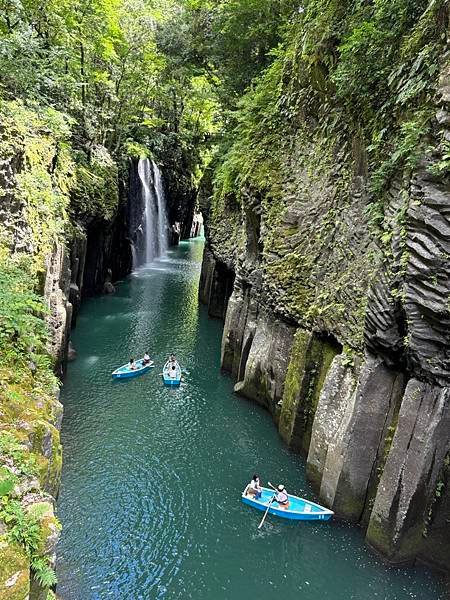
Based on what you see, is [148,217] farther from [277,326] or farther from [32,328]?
[32,328]

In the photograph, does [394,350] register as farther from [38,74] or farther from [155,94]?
[155,94]

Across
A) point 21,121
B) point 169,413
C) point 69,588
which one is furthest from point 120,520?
point 21,121

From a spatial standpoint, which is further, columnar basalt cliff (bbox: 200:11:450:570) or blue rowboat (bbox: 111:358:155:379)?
blue rowboat (bbox: 111:358:155:379)

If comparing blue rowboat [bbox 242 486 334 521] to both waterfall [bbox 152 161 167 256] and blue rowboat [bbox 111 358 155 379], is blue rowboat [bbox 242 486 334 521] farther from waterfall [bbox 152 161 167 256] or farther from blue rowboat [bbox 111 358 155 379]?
waterfall [bbox 152 161 167 256]

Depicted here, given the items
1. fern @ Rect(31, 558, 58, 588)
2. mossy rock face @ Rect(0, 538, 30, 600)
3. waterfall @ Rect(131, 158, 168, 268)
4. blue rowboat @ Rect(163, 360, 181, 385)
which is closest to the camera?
mossy rock face @ Rect(0, 538, 30, 600)

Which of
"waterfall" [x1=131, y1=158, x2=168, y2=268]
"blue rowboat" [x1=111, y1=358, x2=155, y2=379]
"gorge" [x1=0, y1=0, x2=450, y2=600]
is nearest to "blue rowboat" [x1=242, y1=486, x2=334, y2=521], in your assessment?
"gorge" [x1=0, y1=0, x2=450, y2=600]

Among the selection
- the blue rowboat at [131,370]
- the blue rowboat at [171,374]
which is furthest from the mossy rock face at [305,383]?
the blue rowboat at [131,370]

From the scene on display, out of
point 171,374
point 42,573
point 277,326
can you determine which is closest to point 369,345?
point 277,326
